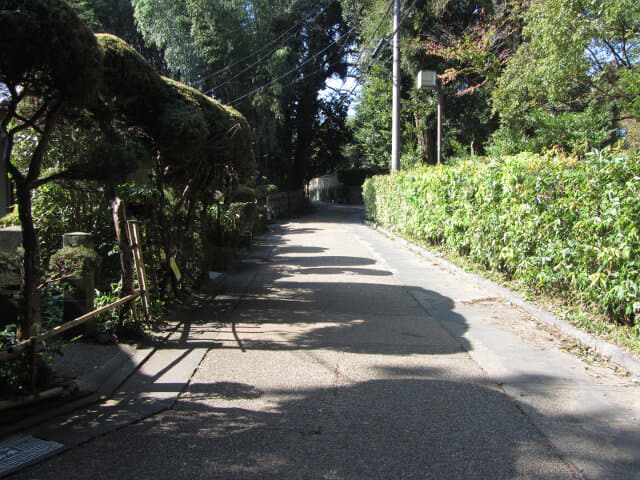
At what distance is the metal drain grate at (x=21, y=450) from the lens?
290 cm

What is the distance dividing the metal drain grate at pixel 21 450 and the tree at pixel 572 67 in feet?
28.6

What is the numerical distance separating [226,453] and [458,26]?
2309cm

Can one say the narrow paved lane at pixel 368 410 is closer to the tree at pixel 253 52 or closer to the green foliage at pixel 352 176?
the tree at pixel 253 52

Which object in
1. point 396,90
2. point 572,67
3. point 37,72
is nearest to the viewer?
point 37,72

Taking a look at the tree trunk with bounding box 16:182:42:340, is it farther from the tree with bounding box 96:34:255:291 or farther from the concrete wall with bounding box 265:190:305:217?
the concrete wall with bounding box 265:190:305:217

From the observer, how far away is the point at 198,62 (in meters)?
24.6

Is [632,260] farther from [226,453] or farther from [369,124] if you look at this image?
[369,124]

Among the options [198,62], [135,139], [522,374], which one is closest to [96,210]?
[135,139]

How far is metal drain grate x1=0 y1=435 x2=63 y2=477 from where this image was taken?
2902 mm

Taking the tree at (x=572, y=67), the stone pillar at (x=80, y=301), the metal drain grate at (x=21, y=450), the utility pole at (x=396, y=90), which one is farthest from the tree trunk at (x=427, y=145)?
the metal drain grate at (x=21, y=450)

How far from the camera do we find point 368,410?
3.73 m

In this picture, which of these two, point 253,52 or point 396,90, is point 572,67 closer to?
point 396,90

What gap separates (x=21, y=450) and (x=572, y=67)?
1373 cm

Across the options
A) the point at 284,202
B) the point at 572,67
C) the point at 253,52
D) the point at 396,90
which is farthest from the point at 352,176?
the point at 572,67
